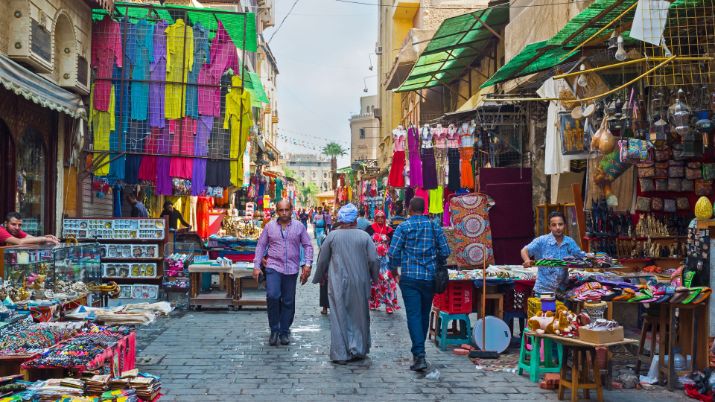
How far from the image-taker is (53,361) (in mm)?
5332

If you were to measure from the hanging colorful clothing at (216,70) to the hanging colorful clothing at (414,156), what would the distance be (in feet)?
15.8

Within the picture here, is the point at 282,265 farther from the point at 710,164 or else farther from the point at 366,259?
the point at 710,164

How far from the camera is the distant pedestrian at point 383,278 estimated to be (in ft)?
40.4

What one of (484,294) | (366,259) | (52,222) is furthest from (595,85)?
(52,222)

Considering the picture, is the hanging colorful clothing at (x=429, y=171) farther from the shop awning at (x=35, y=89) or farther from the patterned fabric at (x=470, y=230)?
the shop awning at (x=35, y=89)

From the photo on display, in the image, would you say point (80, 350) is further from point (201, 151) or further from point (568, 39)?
point (201, 151)

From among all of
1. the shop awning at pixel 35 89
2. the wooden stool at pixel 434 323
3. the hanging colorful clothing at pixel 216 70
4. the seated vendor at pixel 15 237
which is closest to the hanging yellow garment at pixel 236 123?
the hanging colorful clothing at pixel 216 70

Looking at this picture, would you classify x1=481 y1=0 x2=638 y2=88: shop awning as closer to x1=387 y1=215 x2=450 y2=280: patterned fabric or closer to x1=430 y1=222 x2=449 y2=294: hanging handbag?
x1=387 y1=215 x2=450 y2=280: patterned fabric

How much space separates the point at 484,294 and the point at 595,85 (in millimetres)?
3442

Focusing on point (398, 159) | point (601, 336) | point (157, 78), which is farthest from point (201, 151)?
point (601, 336)

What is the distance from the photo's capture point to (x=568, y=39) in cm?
925

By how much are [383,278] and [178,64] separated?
18.0 feet

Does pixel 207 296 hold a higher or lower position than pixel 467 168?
lower

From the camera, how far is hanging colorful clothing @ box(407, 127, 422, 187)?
55.7 ft
